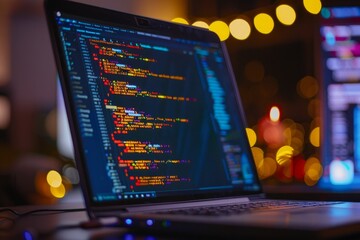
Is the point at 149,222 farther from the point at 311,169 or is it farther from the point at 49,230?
the point at 311,169

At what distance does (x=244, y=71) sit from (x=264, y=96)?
0.29m

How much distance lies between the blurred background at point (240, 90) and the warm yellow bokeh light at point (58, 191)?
1 centimetres

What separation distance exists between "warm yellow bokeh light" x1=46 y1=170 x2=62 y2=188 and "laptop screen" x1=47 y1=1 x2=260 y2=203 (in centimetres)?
298

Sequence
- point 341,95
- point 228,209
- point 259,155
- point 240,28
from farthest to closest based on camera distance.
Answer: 1. point 259,155
2. point 240,28
3. point 341,95
4. point 228,209

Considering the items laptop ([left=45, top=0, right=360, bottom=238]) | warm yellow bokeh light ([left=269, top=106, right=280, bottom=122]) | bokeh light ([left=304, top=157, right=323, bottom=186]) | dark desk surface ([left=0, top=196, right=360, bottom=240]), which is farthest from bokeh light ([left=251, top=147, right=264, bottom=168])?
dark desk surface ([left=0, top=196, right=360, bottom=240])

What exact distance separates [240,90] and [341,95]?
109 inches

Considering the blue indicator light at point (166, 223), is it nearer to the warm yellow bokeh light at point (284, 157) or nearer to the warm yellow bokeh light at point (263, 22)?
the warm yellow bokeh light at point (284, 157)

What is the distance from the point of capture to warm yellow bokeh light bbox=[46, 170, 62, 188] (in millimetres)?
4101

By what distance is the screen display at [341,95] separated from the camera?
1.71m

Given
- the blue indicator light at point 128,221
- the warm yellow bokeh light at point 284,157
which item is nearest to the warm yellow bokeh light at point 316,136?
the warm yellow bokeh light at point 284,157

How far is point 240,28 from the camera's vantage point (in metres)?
3.13

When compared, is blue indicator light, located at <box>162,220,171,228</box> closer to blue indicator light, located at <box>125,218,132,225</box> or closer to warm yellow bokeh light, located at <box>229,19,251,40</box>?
blue indicator light, located at <box>125,218,132,225</box>

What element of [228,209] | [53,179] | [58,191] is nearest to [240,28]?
[53,179]

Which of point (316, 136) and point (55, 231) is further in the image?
point (316, 136)
